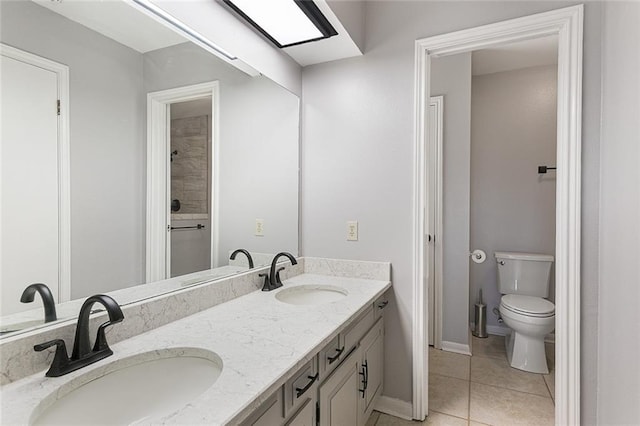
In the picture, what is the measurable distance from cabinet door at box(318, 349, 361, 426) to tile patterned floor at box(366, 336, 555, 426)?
467 millimetres

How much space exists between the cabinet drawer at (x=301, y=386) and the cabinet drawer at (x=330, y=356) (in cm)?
4

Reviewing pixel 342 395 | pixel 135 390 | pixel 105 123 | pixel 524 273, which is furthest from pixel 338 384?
pixel 524 273

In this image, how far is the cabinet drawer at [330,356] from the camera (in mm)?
1173

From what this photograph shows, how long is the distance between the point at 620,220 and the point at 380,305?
3.63ft

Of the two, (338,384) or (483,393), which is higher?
(338,384)

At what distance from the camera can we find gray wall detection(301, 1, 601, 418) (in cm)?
185

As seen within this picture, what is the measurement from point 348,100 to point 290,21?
562mm

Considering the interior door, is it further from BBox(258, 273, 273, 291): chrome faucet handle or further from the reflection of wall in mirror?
BBox(258, 273, 273, 291): chrome faucet handle

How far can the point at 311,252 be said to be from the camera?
7.00 ft

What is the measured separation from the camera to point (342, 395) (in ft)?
4.47

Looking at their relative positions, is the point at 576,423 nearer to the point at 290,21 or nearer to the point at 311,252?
the point at 311,252

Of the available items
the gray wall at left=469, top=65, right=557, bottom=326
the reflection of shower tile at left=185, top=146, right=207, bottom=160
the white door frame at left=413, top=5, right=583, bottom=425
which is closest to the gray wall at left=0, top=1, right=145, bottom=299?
the reflection of shower tile at left=185, top=146, right=207, bottom=160

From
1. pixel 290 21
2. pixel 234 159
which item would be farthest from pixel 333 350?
pixel 290 21

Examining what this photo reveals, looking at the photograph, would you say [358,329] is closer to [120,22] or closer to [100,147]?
[100,147]
